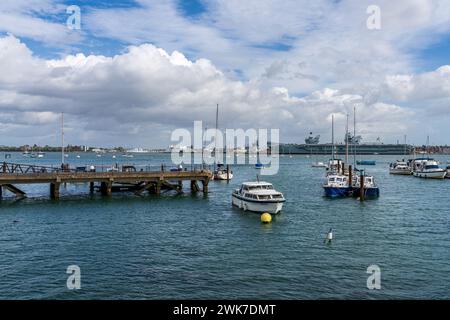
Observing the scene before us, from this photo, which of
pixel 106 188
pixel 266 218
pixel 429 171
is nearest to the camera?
pixel 266 218

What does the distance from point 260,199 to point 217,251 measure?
17.1 meters

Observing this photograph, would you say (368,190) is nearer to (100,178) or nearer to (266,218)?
(266,218)

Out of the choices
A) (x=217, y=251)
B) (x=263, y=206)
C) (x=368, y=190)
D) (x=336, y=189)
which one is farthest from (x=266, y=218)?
(x=368, y=190)

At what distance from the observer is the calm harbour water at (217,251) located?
25.0 metres

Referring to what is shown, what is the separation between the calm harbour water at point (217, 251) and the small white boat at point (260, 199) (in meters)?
1.33

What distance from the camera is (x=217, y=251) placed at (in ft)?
110

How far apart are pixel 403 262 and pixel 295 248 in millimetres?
7923

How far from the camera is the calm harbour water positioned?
82.0ft

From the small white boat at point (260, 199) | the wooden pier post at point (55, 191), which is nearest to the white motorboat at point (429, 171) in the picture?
the small white boat at point (260, 199)

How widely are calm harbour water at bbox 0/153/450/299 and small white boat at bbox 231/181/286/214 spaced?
133cm

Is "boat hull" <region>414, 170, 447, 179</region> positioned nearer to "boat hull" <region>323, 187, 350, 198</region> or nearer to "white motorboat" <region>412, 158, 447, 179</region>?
"white motorboat" <region>412, 158, 447, 179</region>

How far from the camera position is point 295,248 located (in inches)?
1369

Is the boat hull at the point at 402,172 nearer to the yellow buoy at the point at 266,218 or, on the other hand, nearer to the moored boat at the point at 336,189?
the moored boat at the point at 336,189

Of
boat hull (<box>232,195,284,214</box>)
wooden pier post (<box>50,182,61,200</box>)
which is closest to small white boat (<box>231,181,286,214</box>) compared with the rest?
boat hull (<box>232,195,284,214</box>)
